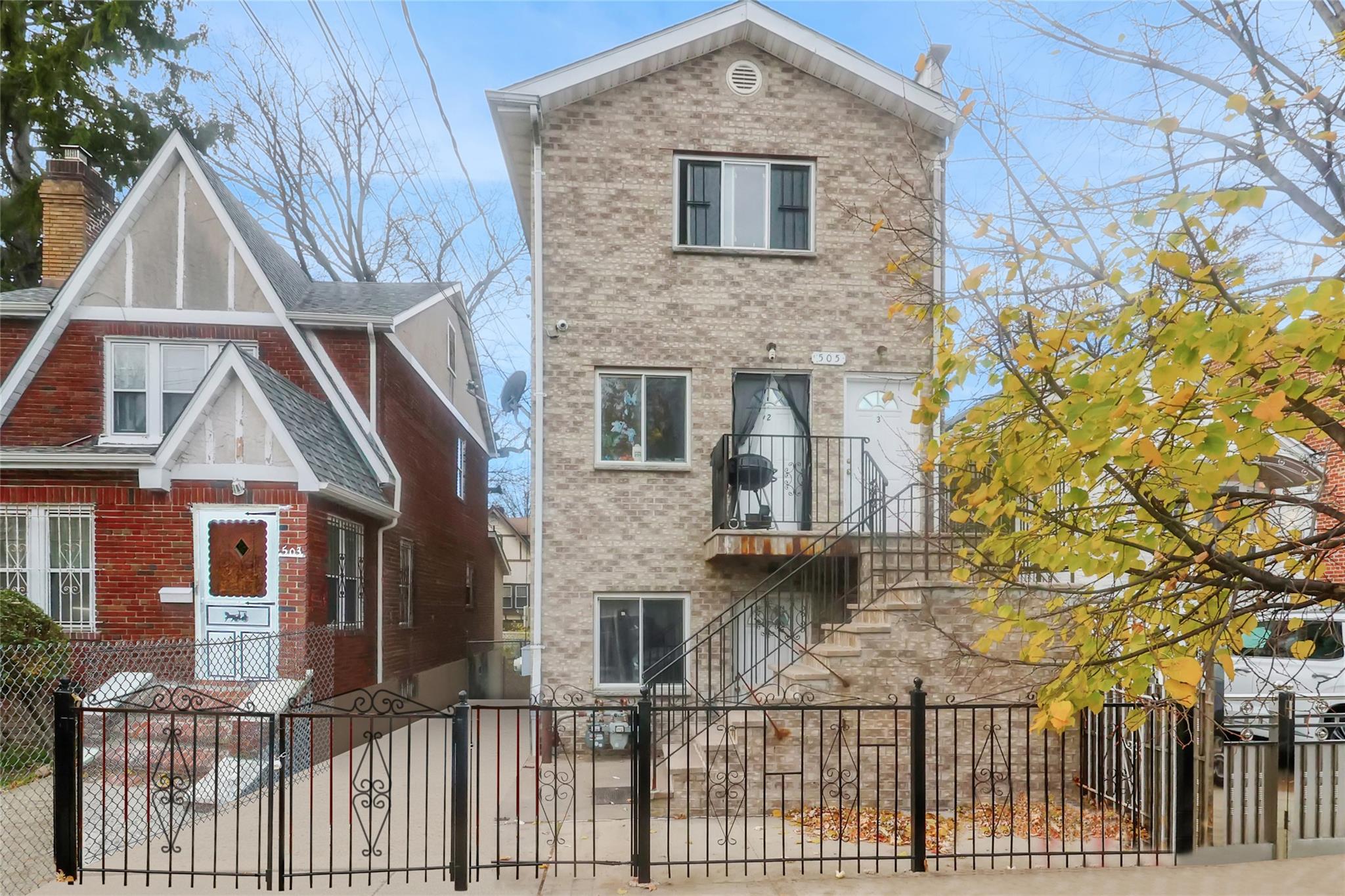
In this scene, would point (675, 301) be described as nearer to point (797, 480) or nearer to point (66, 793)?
point (797, 480)

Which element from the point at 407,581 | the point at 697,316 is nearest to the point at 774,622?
the point at 697,316

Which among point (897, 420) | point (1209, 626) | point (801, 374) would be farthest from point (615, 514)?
point (1209, 626)

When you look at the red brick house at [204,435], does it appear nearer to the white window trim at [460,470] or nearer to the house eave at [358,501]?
the house eave at [358,501]

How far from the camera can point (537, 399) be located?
11750 mm

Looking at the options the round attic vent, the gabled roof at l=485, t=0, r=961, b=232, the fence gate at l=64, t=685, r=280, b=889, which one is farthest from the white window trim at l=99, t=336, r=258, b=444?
the round attic vent

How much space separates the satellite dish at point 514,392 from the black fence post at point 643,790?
15.9 m

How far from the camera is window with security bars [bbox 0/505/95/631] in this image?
461 inches

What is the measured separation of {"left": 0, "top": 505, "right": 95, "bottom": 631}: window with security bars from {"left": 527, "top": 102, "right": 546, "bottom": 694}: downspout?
5645 millimetres

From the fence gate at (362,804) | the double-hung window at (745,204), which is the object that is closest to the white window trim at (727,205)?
the double-hung window at (745,204)

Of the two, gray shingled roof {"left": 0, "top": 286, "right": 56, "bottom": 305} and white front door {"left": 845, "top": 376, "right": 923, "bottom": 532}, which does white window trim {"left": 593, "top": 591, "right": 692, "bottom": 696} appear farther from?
gray shingled roof {"left": 0, "top": 286, "right": 56, "bottom": 305}

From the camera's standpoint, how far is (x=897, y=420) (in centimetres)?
1241

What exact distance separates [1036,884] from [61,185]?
647 inches

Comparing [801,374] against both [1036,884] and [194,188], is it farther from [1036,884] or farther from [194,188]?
[194,188]

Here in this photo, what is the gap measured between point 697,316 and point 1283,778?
7.94 m
